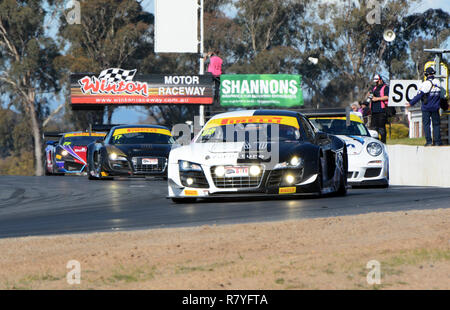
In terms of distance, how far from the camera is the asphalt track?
9117mm

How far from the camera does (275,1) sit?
61219mm

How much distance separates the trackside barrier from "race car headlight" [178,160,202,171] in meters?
7.26

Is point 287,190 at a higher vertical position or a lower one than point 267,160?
lower

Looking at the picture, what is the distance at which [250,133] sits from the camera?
11547 mm

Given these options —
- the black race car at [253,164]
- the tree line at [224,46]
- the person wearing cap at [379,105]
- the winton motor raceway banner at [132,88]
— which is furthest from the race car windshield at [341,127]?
the tree line at [224,46]

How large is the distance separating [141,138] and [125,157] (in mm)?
1444

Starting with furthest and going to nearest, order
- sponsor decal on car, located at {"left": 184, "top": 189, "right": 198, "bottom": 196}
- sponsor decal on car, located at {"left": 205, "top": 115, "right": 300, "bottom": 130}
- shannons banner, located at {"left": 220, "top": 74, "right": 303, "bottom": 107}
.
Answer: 1. shannons banner, located at {"left": 220, "top": 74, "right": 303, "bottom": 107}
2. sponsor decal on car, located at {"left": 205, "top": 115, "right": 300, "bottom": 130}
3. sponsor decal on car, located at {"left": 184, "top": 189, "right": 198, "bottom": 196}

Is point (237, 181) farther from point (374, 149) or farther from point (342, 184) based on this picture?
point (374, 149)

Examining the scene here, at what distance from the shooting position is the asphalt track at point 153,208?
29.9ft

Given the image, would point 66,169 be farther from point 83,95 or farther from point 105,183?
point 83,95

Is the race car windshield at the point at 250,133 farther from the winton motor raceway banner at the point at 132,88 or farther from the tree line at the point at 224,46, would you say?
the tree line at the point at 224,46

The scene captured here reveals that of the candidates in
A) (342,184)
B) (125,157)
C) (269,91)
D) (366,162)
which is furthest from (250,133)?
(269,91)

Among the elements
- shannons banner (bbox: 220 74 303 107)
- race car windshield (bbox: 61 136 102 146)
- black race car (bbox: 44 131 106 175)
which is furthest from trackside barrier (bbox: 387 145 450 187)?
shannons banner (bbox: 220 74 303 107)

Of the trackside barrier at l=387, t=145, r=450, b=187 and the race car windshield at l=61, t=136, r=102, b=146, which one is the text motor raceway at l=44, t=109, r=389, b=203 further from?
the race car windshield at l=61, t=136, r=102, b=146
